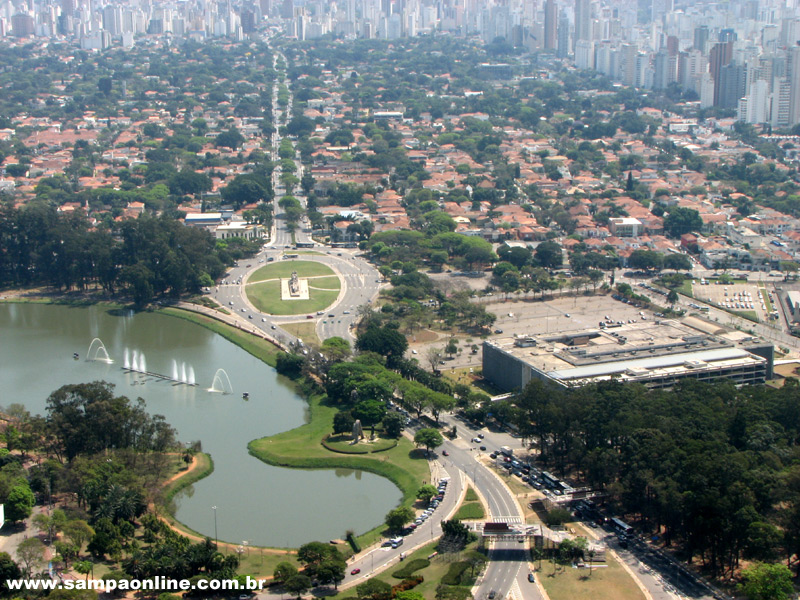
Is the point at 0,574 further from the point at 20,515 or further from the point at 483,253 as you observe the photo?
the point at 483,253

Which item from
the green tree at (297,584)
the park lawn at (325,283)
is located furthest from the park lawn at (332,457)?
the park lawn at (325,283)

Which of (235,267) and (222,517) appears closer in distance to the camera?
(222,517)

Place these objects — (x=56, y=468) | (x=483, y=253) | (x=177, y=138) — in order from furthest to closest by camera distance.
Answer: (x=177, y=138), (x=483, y=253), (x=56, y=468)

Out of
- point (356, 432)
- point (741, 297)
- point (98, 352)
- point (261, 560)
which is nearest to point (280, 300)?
point (98, 352)

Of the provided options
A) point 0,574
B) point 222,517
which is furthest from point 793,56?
point 0,574

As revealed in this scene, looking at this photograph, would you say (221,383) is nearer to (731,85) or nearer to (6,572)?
(6,572)
